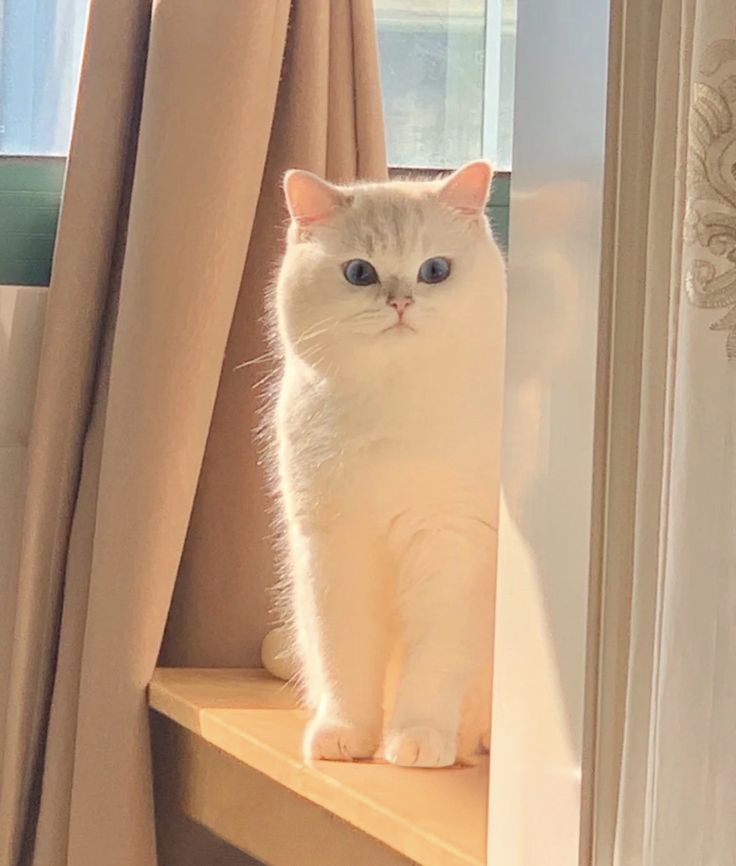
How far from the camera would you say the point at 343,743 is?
2.87ft

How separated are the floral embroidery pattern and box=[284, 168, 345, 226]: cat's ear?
0.47 m

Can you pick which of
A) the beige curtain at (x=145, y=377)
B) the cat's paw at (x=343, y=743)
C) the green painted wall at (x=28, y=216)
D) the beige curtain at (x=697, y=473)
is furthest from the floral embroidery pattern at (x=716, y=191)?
the green painted wall at (x=28, y=216)

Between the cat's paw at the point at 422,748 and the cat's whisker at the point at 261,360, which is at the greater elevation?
the cat's whisker at the point at 261,360

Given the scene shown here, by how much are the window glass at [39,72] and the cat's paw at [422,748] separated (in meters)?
0.88

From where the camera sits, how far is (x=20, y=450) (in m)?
1.32

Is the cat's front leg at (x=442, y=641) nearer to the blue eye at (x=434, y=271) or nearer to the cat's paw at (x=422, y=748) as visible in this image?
the cat's paw at (x=422, y=748)

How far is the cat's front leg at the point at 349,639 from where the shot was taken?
88cm

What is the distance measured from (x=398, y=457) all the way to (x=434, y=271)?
0.47ft

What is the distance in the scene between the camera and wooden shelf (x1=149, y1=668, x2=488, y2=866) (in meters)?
0.76

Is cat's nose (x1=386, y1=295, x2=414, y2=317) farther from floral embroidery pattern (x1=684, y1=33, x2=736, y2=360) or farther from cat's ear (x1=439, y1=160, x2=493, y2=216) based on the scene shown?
floral embroidery pattern (x1=684, y1=33, x2=736, y2=360)

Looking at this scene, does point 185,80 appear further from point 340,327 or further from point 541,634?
point 541,634

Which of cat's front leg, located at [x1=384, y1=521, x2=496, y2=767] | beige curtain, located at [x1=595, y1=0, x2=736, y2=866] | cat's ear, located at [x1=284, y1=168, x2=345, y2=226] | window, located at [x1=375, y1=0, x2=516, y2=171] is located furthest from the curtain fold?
beige curtain, located at [x1=595, y1=0, x2=736, y2=866]

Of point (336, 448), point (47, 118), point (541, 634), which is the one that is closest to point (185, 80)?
point (47, 118)

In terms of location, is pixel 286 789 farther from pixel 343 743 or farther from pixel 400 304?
pixel 400 304
